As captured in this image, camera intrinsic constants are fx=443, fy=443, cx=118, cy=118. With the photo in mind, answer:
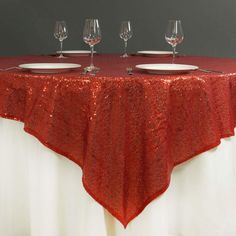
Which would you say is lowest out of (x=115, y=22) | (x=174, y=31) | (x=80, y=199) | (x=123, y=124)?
(x=80, y=199)

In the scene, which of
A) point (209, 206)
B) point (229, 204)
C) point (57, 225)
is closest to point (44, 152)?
point (57, 225)

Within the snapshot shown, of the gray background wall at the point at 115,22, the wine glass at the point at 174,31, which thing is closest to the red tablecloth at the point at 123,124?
the wine glass at the point at 174,31

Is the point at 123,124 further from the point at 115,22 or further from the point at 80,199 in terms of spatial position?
the point at 115,22

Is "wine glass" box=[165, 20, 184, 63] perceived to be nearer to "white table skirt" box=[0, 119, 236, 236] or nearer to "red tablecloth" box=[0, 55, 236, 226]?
"red tablecloth" box=[0, 55, 236, 226]

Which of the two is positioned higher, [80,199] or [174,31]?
[174,31]

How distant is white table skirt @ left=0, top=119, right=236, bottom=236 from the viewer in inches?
59.7

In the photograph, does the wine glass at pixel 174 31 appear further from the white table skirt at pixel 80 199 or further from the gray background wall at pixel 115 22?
the gray background wall at pixel 115 22

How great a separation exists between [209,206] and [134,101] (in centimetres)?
54

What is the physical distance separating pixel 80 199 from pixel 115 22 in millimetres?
2743

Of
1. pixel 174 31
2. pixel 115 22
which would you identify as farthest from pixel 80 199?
pixel 115 22

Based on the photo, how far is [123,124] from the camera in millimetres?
1417

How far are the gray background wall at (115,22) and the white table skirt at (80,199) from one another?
8.05 feet

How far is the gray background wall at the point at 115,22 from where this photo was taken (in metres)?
3.98

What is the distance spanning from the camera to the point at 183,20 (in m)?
4.04
